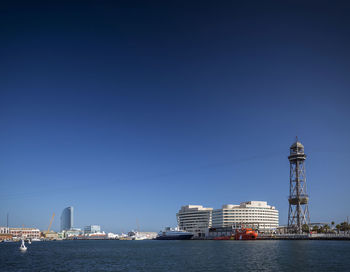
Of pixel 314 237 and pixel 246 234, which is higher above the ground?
pixel 314 237

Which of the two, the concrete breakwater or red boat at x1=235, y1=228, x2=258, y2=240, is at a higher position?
the concrete breakwater

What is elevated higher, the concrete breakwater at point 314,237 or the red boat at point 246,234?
the concrete breakwater at point 314,237

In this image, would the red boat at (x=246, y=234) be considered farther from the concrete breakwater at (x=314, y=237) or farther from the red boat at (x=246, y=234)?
the concrete breakwater at (x=314, y=237)

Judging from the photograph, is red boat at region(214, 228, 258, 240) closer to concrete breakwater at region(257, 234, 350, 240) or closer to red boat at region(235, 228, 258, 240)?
red boat at region(235, 228, 258, 240)

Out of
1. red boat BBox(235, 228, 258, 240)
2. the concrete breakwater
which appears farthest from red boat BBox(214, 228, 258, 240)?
the concrete breakwater

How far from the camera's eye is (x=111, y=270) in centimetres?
5306

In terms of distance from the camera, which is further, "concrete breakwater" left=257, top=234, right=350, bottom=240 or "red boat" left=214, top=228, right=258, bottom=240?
"red boat" left=214, top=228, right=258, bottom=240

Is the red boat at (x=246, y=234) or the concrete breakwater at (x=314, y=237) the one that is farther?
the red boat at (x=246, y=234)

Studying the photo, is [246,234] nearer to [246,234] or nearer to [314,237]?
[246,234]

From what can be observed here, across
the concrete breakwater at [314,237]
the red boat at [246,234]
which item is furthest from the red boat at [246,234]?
the concrete breakwater at [314,237]

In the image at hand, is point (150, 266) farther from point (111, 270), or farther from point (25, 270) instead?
point (25, 270)

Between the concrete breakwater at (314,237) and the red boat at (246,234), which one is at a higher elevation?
the concrete breakwater at (314,237)

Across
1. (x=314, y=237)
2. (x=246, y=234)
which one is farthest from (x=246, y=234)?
(x=314, y=237)

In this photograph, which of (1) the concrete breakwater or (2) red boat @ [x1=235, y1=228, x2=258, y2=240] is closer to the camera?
(1) the concrete breakwater
